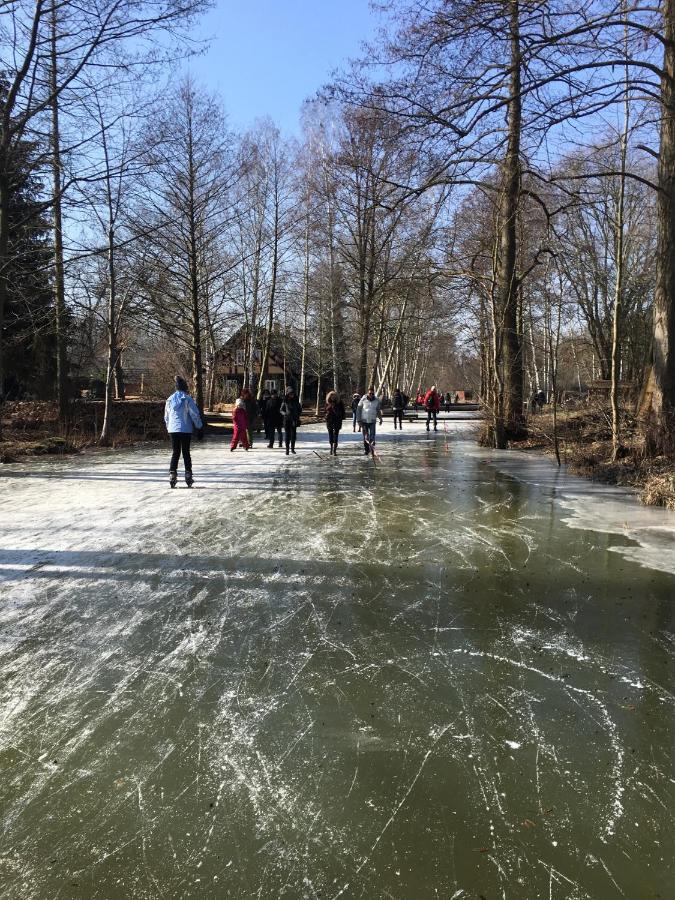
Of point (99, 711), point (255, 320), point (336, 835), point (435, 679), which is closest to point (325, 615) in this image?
point (435, 679)

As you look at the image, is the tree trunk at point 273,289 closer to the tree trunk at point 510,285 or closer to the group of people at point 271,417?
the group of people at point 271,417

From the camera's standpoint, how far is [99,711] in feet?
9.66

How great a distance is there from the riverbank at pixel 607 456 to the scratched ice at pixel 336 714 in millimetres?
2390

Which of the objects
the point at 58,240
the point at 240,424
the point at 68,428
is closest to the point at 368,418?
the point at 240,424

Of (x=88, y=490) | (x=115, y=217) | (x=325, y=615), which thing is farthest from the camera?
(x=115, y=217)

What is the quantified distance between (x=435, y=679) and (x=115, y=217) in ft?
55.2

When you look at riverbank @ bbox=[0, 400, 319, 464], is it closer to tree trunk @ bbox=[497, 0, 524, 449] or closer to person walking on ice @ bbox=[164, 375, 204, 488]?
person walking on ice @ bbox=[164, 375, 204, 488]

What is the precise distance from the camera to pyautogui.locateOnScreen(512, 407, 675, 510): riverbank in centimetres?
827

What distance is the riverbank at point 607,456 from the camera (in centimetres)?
827

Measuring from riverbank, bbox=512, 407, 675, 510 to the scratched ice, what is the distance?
2.39 meters

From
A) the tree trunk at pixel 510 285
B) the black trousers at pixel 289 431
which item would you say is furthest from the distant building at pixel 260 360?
the tree trunk at pixel 510 285

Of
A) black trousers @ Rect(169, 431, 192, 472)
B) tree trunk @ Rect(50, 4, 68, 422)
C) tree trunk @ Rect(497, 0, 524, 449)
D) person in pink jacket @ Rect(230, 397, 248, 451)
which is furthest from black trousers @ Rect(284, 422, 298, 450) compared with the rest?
tree trunk @ Rect(50, 4, 68, 422)

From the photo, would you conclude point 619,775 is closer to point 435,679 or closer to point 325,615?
point 435,679

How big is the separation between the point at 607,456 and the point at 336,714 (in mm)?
10133
